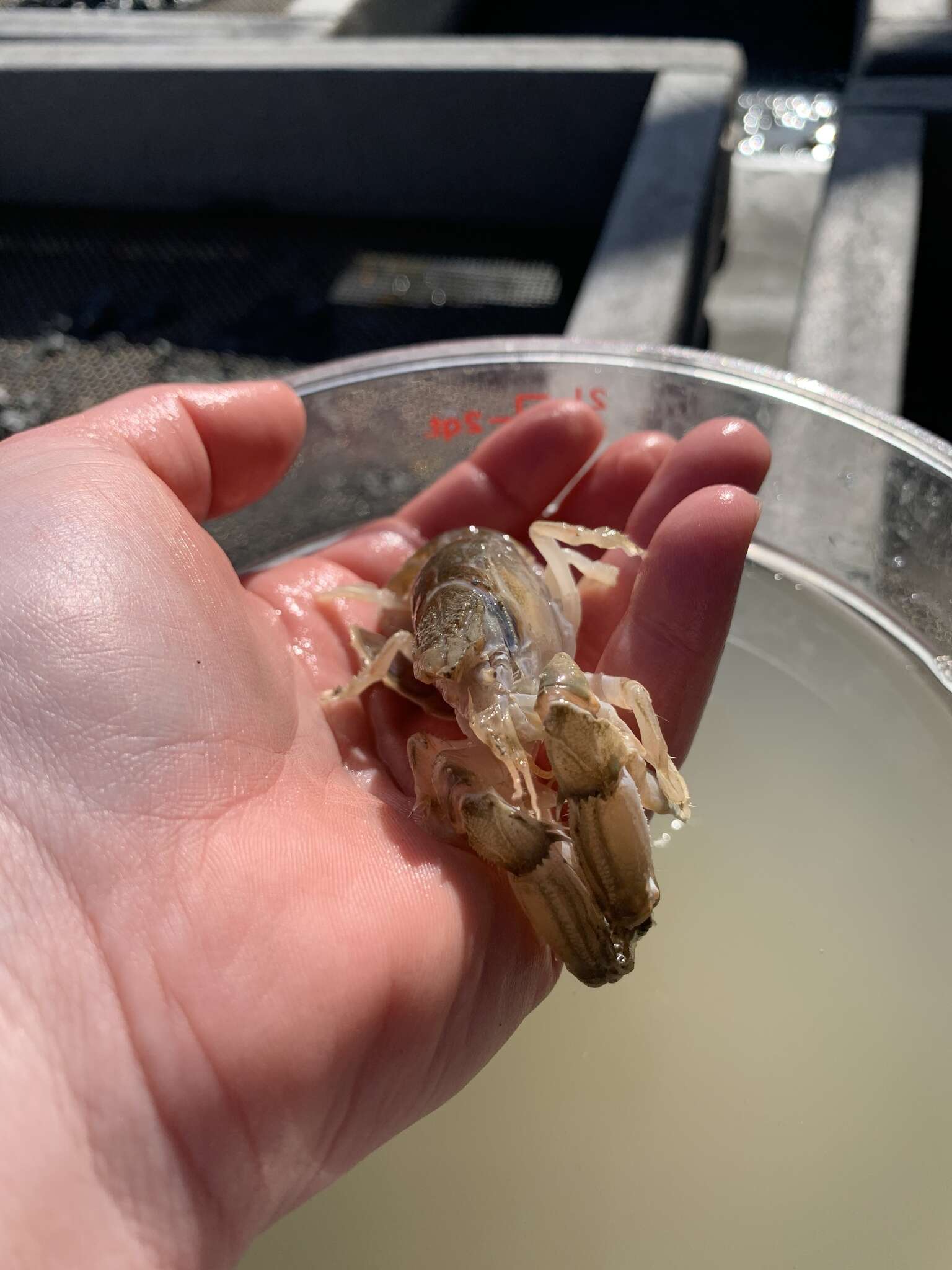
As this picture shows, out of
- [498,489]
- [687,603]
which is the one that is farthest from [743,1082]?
[498,489]

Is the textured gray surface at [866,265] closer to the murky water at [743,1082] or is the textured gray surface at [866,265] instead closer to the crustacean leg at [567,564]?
the murky water at [743,1082]

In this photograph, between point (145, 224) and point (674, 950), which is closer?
point (674, 950)

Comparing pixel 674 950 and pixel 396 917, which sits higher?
pixel 396 917

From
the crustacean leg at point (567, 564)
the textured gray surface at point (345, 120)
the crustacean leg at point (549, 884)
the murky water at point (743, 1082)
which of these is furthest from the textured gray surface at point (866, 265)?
the crustacean leg at point (549, 884)

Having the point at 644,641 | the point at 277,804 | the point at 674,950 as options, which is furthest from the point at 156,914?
the point at 674,950

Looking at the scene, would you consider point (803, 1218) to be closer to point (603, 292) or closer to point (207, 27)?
point (603, 292)
